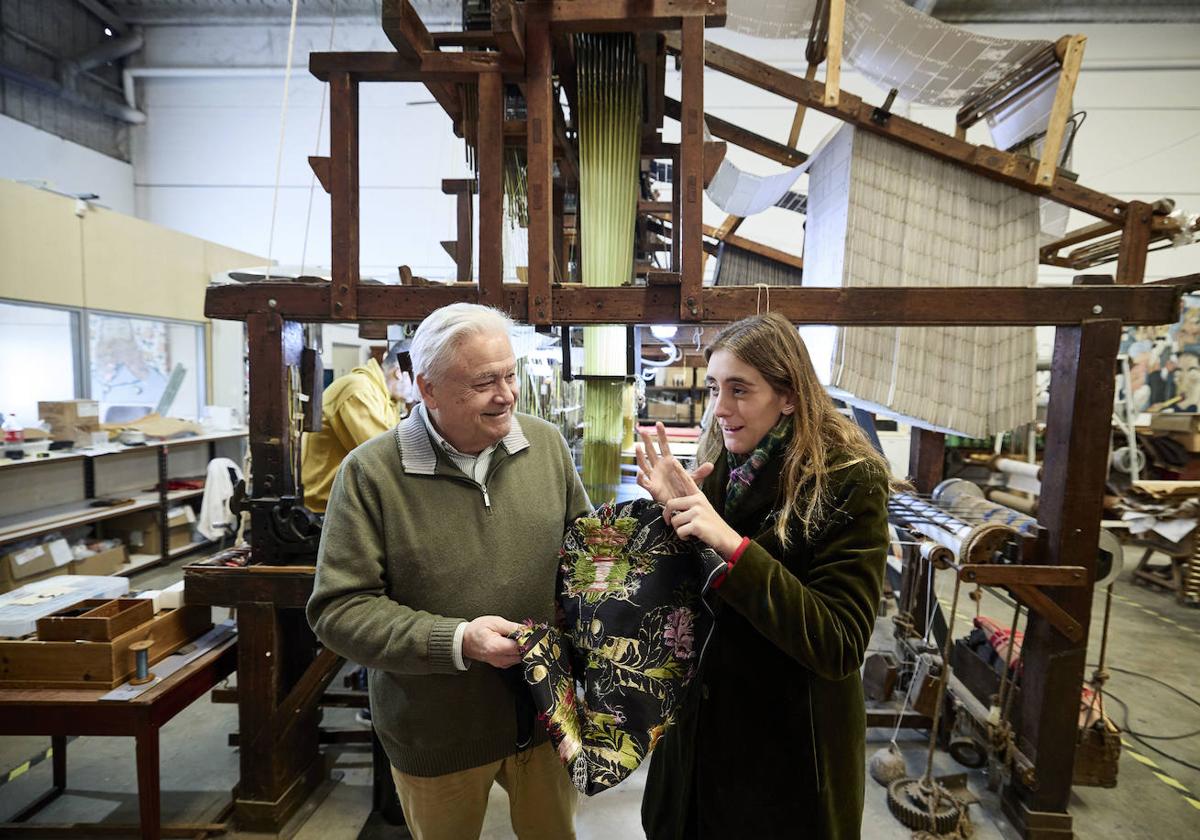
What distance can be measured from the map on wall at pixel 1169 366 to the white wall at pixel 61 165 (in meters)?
12.1

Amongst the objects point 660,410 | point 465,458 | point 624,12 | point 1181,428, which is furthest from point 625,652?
point 1181,428

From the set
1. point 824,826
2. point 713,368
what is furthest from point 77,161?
point 824,826

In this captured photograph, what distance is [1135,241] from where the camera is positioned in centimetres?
202

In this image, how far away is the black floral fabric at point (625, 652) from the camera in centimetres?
108

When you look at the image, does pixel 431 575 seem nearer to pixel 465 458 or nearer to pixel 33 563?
pixel 465 458

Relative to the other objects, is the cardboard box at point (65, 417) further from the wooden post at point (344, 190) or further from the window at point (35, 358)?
the wooden post at point (344, 190)

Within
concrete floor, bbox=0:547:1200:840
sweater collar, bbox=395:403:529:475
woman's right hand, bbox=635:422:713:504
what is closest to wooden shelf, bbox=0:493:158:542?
concrete floor, bbox=0:547:1200:840

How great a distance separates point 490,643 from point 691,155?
4.74 ft

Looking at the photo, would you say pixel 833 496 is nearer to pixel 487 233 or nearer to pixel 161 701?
pixel 487 233

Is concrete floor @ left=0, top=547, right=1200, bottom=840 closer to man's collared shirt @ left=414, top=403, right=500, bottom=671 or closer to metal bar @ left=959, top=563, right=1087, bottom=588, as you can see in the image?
metal bar @ left=959, top=563, right=1087, bottom=588

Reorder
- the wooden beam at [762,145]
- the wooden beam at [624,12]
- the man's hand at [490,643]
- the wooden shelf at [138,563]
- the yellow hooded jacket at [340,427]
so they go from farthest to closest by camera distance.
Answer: the wooden shelf at [138,563] < the wooden beam at [762,145] < the yellow hooded jacket at [340,427] < the wooden beam at [624,12] < the man's hand at [490,643]

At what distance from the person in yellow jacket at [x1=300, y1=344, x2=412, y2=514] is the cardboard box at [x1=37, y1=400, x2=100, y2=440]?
12.1 ft

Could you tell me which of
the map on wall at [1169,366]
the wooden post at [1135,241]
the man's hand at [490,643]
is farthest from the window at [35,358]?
the map on wall at [1169,366]

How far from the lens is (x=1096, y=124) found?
26.1ft
